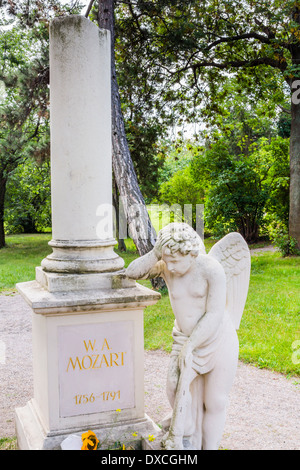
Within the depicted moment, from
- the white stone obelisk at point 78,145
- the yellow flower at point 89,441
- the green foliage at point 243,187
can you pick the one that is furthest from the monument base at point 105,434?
the green foliage at point 243,187

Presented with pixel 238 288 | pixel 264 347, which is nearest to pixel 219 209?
pixel 264 347

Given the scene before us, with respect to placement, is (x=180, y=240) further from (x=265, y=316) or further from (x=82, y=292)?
(x=265, y=316)

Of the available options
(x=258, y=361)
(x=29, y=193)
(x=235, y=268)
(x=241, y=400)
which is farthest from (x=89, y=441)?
(x=29, y=193)

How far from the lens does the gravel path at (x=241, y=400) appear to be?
3996 millimetres

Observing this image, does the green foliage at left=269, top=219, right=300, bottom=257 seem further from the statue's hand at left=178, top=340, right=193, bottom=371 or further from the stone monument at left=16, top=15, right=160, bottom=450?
the statue's hand at left=178, top=340, right=193, bottom=371

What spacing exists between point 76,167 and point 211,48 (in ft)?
39.3

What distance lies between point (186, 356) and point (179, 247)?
0.69 metres

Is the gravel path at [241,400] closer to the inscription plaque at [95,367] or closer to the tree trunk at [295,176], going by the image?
the inscription plaque at [95,367]

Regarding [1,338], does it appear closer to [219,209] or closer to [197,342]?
[197,342]

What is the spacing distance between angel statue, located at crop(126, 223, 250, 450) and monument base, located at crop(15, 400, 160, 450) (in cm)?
43

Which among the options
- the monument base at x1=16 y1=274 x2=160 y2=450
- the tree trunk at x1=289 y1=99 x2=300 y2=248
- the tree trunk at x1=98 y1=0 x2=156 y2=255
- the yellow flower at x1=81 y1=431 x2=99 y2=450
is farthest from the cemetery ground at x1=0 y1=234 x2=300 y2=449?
the tree trunk at x1=289 y1=99 x2=300 y2=248

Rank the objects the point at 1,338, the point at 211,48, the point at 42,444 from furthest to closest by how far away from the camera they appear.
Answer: the point at 211,48 < the point at 1,338 < the point at 42,444

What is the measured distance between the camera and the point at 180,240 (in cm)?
271

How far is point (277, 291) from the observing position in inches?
382
